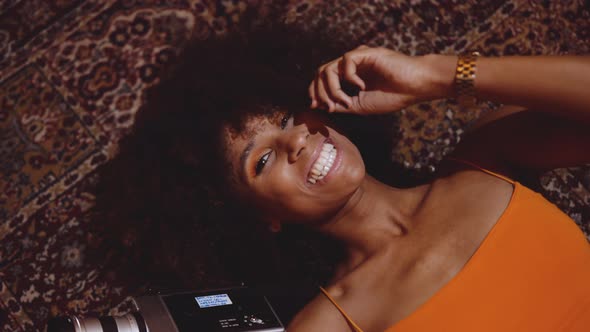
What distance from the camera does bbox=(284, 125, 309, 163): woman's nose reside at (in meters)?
1.14

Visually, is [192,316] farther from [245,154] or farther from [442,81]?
[442,81]

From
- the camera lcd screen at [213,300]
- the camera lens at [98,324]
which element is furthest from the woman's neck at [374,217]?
the camera lens at [98,324]

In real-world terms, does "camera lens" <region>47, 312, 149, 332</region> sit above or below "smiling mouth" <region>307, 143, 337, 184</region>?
below

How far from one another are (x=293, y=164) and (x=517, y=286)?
0.55 metres

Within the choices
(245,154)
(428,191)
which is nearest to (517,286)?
(428,191)

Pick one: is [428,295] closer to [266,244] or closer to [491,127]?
[491,127]

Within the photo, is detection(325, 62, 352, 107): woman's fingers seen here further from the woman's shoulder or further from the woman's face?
the woman's shoulder

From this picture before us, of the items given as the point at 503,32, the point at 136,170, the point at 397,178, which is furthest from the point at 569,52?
the point at 136,170

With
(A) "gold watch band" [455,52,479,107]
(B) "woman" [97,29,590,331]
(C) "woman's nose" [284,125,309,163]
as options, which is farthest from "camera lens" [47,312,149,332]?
(A) "gold watch band" [455,52,479,107]

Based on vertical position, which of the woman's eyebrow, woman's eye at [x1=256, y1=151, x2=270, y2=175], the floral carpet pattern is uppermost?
the floral carpet pattern

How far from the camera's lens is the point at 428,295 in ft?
3.75

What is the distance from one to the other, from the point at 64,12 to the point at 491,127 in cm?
132

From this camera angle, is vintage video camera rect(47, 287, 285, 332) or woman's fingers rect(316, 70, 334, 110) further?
woman's fingers rect(316, 70, 334, 110)

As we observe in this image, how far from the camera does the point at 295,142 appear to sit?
114cm
